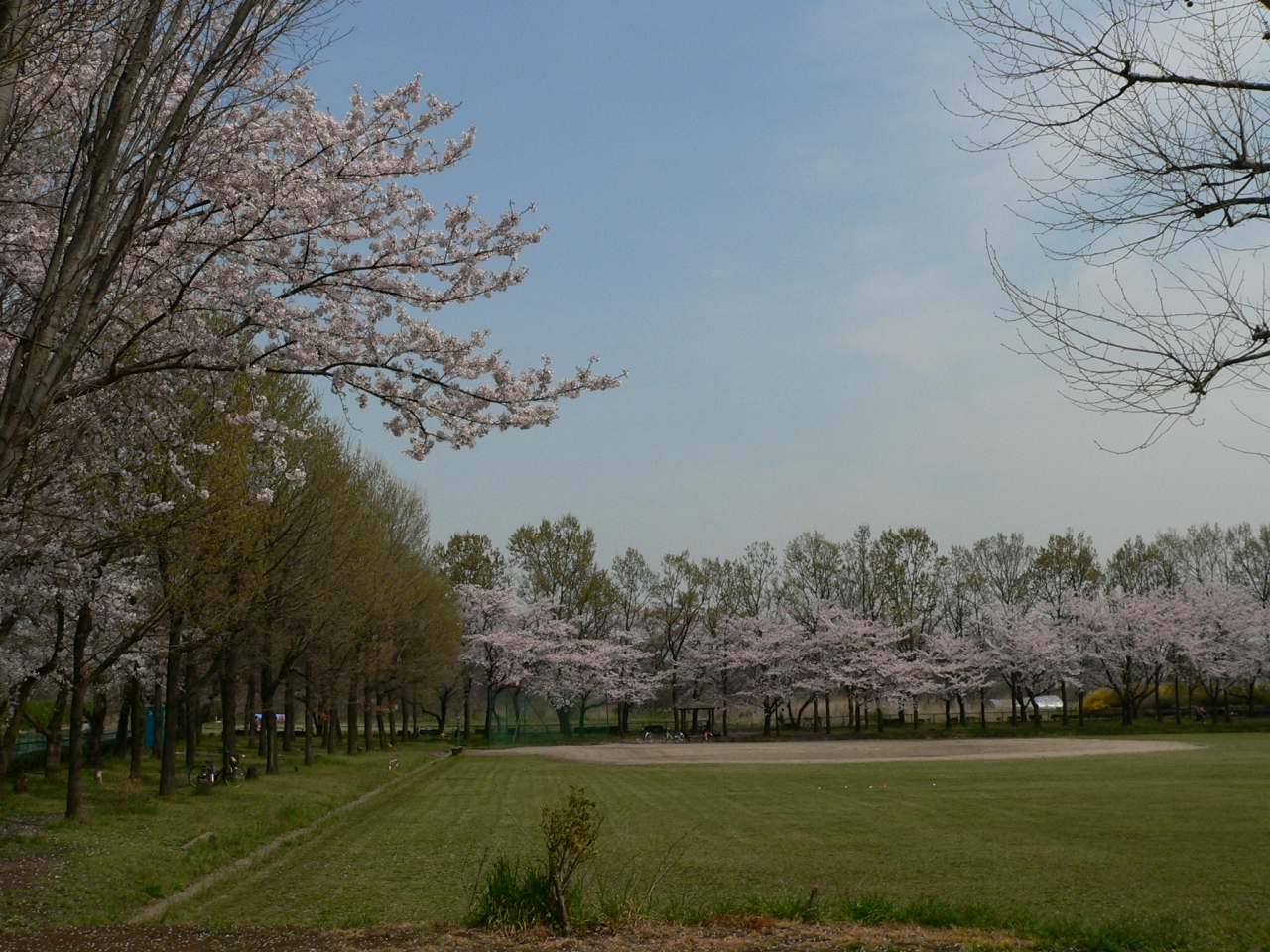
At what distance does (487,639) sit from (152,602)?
4185cm

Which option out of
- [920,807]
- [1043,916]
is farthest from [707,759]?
[1043,916]

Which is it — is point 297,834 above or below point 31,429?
below

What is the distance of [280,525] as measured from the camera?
1966 cm

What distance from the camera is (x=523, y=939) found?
7.23 m

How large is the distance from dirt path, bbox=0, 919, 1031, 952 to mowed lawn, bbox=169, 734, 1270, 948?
38.8 inches

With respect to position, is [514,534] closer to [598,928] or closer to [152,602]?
[152,602]

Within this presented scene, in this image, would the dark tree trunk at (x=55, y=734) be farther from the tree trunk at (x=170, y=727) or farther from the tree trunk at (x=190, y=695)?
the tree trunk at (x=170, y=727)

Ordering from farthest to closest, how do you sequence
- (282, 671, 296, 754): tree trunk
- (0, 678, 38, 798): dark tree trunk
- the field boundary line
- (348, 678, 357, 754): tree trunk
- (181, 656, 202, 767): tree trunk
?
(348, 678, 357, 754): tree trunk, (282, 671, 296, 754): tree trunk, (181, 656, 202, 767): tree trunk, (0, 678, 38, 798): dark tree trunk, the field boundary line

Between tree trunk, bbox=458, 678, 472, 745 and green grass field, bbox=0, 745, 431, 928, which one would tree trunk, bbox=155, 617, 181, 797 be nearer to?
green grass field, bbox=0, 745, 431, 928

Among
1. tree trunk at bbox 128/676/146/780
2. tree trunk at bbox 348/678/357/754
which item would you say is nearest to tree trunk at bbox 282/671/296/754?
tree trunk at bbox 348/678/357/754

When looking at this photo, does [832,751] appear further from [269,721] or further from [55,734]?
[55,734]

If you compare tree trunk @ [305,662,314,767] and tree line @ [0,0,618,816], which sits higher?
tree line @ [0,0,618,816]

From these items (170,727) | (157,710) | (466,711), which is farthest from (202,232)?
(466,711)

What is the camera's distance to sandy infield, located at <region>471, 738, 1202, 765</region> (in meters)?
34.7
